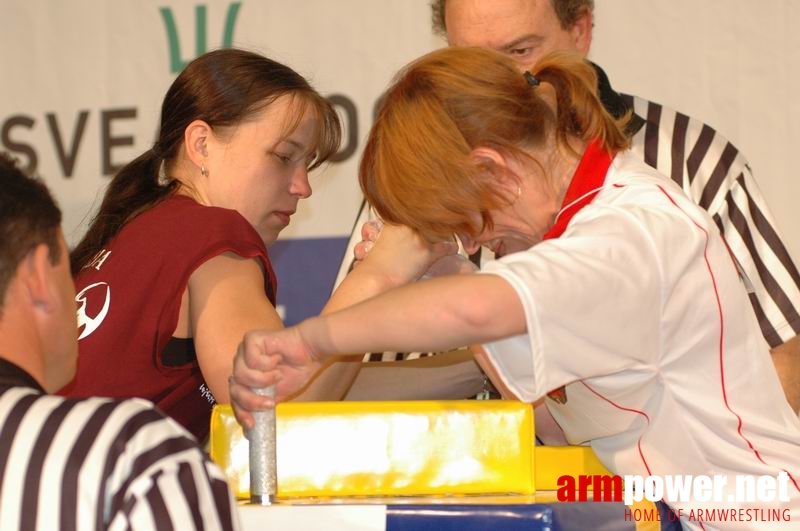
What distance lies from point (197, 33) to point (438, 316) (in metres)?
2.23

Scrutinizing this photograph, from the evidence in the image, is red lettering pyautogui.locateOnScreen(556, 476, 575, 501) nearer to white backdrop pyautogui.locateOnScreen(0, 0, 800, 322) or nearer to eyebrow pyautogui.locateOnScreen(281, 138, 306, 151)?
eyebrow pyautogui.locateOnScreen(281, 138, 306, 151)

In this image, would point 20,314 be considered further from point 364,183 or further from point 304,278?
point 304,278

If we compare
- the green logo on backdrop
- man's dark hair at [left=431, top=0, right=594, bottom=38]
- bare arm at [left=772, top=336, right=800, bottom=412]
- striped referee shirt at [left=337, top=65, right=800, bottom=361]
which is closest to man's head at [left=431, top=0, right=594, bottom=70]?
man's dark hair at [left=431, top=0, right=594, bottom=38]

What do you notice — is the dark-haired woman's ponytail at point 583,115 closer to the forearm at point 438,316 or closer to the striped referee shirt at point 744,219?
the forearm at point 438,316

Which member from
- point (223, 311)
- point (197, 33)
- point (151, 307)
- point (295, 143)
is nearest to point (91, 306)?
point (151, 307)

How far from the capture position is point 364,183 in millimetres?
1450

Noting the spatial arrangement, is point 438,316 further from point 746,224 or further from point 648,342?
point 746,224

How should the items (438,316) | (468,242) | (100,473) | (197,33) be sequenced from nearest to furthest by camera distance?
(100,473) → (438,316) → (468,242) → (197,33)

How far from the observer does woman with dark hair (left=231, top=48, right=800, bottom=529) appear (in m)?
1.16

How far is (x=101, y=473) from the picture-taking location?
3.26ft

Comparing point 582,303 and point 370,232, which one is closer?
point 582,303

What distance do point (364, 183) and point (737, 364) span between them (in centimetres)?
50

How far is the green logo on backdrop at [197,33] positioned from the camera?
3143mm

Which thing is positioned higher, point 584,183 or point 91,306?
point 584,183
